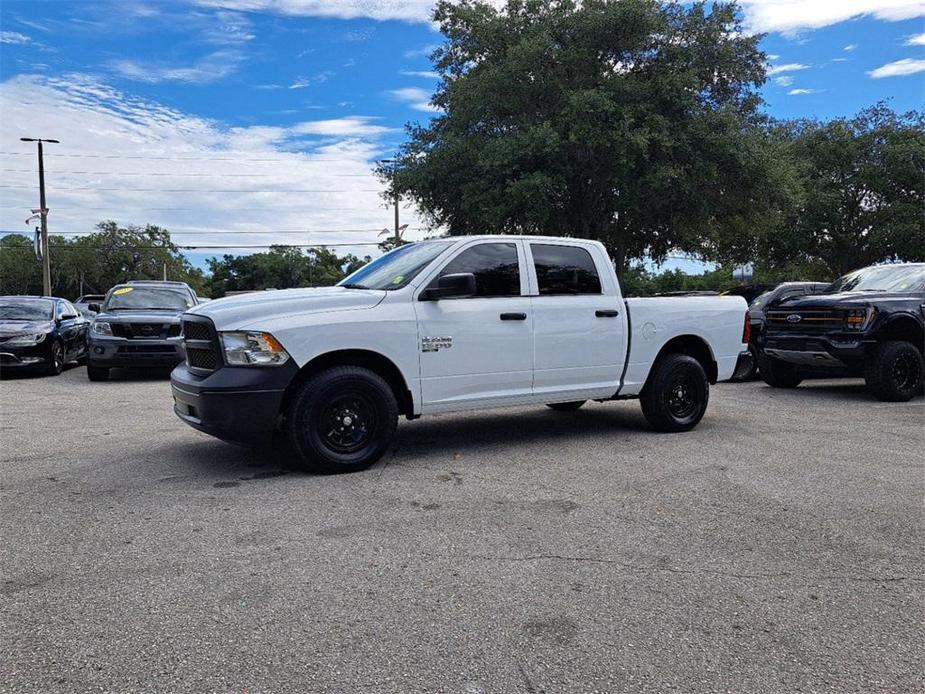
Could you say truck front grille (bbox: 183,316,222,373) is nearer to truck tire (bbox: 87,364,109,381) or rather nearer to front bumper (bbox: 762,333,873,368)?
truck tire (bbox: 87,364,109,381)

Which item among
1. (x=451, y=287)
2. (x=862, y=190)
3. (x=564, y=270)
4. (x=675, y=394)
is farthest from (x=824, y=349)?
(x=862, y=190)

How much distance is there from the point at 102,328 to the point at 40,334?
147 cm

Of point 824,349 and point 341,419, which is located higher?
point 824,349

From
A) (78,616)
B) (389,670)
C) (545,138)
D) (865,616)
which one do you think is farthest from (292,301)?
(545,138)

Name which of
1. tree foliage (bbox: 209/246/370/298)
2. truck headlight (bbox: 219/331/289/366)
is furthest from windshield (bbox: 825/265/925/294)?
tree foliage (bbox: 209/246/370/298)

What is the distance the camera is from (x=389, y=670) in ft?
9.16

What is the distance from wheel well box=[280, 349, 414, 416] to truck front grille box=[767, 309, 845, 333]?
260 inches

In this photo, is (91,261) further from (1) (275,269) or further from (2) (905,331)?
(2) (905,331)

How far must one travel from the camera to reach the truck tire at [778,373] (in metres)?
11.3

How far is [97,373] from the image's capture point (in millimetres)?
12594

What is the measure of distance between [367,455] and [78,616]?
2720mm

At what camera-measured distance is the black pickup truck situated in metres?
9.73

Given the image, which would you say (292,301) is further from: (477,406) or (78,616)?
(78,616)

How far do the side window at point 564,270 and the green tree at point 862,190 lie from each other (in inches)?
1056
